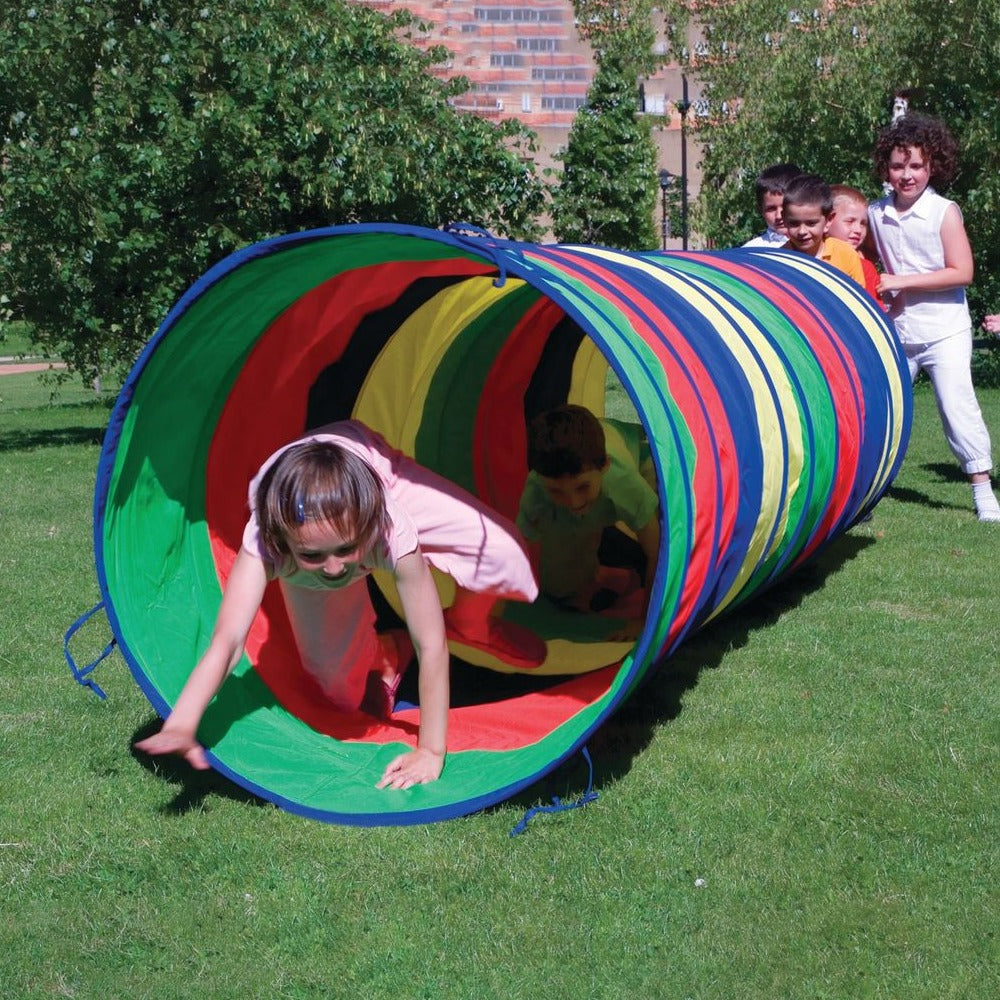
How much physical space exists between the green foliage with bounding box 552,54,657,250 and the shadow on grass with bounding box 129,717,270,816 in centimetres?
2677

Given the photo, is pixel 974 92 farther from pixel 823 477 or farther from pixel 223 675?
pixel 223 675

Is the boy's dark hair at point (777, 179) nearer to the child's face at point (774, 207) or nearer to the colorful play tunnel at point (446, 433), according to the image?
the child's face at point (774, 207)

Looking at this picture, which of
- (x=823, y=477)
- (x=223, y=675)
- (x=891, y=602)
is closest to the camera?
(x=223, y=675)

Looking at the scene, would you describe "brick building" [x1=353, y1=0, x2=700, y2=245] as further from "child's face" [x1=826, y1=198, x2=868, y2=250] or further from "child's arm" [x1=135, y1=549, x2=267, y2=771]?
"child's arm" [x1=135, y1=549, x2=267, y2=771]

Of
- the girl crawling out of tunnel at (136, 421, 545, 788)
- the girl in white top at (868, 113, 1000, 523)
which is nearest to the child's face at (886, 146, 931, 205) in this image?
the girl in white top at (868, 113, 1000, 523)

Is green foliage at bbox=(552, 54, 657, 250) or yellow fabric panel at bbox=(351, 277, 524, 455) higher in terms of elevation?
yellow fabric panel at bbox=(351, 277, 524, 455)

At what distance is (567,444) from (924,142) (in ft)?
11.0

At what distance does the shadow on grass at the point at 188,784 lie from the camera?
384 centimetres

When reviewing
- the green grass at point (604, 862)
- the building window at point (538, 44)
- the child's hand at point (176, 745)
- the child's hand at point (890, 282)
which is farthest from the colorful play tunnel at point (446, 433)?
the building window at point (538, 44)

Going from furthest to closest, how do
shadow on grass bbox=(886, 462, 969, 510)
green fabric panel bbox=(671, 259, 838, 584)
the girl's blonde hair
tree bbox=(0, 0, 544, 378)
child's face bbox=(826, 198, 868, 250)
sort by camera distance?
tree bbox=(0, 0, 544, 378) → shadow on grass bbox=(886, 462, 969, 510) → child's face bbox=(826, 198, 868, 250) → green fabric panel bbox=(671, 259, 838, 584) → the girl's blonde hair

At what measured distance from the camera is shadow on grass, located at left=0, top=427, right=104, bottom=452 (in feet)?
45.2

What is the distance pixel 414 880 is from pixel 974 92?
52.7ft

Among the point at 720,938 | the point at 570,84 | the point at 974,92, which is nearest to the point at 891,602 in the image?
the point at 720,938

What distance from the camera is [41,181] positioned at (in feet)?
38.7
